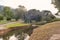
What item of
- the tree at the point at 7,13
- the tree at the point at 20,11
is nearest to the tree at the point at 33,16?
the tree at the point at 20,11

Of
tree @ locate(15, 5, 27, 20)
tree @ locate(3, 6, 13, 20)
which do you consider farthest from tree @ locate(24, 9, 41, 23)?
tree @ locate(3, 6, 13, 20)

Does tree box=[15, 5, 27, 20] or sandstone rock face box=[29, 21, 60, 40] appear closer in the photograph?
sandstone rock face box=[29, 21, 60, 40]

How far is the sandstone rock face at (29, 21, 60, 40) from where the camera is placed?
1478 mm

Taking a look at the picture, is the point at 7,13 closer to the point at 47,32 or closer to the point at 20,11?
the point at 20,11

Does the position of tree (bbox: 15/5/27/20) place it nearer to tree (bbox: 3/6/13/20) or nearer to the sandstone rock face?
tree (bbox: 3/6/13/20)

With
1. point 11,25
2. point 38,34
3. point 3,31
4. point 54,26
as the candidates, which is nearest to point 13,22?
point 11,25

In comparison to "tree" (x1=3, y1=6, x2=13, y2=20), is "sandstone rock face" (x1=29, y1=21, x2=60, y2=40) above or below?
below

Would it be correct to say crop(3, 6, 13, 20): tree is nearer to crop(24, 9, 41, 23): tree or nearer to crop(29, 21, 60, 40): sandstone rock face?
crop(24, 9, 41, 23): tree

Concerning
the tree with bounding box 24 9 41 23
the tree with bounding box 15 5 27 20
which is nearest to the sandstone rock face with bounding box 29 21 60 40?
the tree with bounding box 24 9 41 23

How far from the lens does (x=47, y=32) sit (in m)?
1.50

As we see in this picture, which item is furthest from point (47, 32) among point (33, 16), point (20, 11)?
point (20, 11)

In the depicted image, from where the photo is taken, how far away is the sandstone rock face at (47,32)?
4.85ft

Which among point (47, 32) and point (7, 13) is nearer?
point (47, 32)

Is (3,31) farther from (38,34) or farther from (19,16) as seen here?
(38,34)
